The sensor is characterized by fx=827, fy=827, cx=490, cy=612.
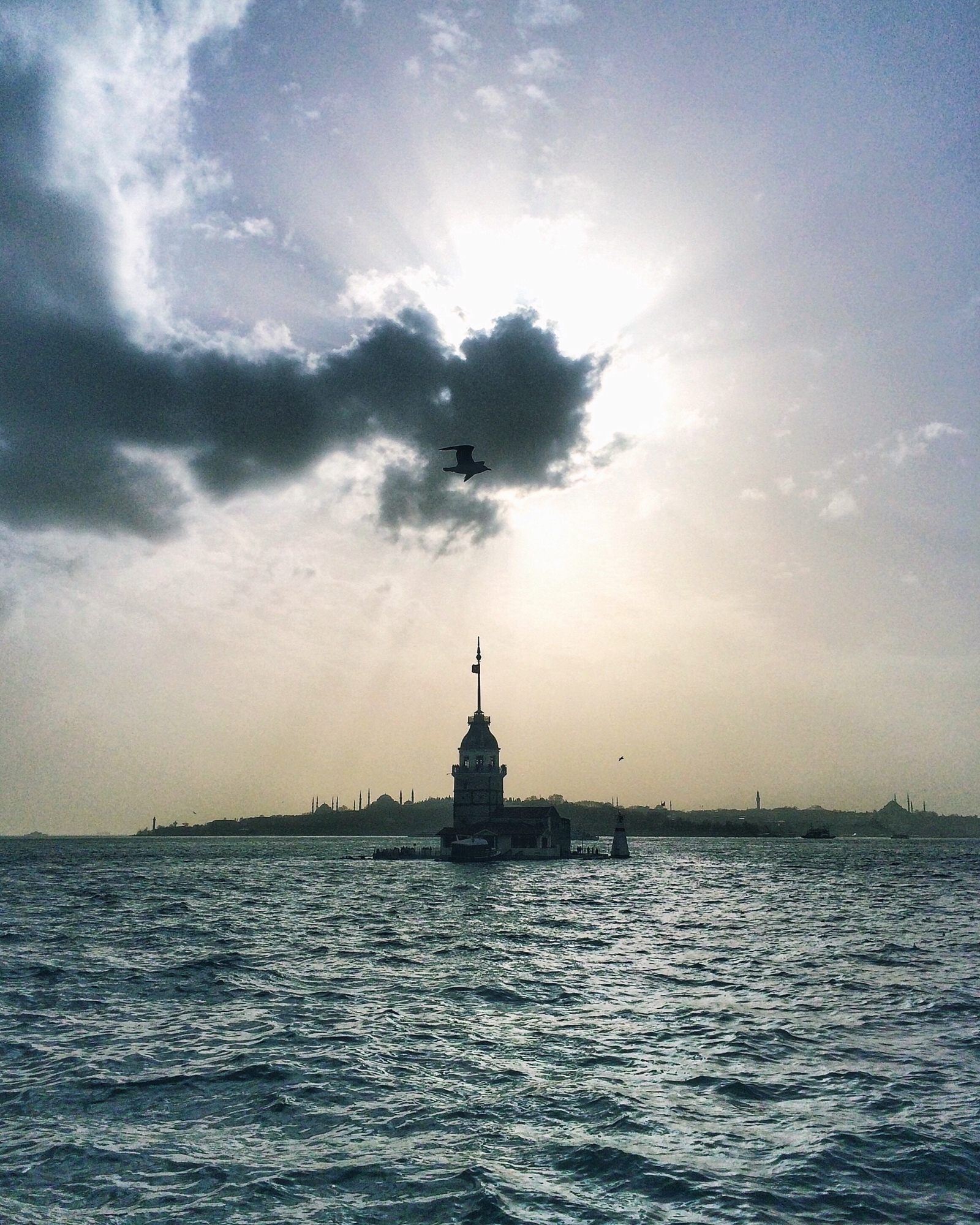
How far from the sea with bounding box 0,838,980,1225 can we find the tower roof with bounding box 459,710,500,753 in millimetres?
83688

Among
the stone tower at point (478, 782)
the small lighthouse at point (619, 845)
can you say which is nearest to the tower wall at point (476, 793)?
the stone tower at point (478, 782)

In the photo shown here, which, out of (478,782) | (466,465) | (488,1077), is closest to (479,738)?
(478,782)

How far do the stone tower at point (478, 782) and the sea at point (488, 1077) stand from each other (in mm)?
81327

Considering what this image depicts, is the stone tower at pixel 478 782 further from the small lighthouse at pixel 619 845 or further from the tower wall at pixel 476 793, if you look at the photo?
the small lighthouse at pixel 619 845

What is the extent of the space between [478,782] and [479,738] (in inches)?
266

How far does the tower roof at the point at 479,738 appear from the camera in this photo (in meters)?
124

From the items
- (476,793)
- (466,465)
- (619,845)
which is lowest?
(619,845)

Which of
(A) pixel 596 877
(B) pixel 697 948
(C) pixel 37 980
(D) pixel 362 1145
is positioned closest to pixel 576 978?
(B) pixel 697 948

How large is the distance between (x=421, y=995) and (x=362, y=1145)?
1165 cm

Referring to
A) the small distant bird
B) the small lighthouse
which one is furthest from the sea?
the small lighthouse

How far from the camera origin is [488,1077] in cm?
1648

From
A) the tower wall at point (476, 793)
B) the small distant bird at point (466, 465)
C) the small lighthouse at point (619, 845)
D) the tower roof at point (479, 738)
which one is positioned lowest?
the small lighthouse at point (619, 845)

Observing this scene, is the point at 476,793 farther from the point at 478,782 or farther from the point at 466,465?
the point at 466,465

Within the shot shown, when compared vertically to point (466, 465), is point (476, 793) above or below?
below
